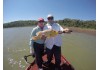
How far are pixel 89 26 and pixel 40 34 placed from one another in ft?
3.97

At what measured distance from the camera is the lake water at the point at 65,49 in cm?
423

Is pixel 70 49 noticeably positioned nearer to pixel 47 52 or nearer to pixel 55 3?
pixel 55 3

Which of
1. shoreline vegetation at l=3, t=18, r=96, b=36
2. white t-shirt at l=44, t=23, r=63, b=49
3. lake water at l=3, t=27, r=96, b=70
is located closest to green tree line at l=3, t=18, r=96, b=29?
shoreline vegetation at l=3, t=18, r=96, b=36

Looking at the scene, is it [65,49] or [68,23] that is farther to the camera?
[65,49]

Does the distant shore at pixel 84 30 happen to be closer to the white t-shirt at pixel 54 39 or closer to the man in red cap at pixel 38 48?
the white t-shirt at pixel 54 39

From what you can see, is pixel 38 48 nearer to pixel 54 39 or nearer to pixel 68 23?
pixel 54 39

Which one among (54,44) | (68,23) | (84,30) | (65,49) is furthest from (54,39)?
(65,49)

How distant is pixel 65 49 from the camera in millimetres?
5363

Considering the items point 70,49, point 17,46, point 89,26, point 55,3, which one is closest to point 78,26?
point 89,26

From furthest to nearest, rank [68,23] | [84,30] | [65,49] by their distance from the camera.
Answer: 1. [65,49]
2. [84,30]
3. [68,23]

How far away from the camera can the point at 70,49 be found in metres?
5.35

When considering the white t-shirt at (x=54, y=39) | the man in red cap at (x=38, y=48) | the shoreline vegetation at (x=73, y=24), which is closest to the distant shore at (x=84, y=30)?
the shoreline vegetation at (x=73, y=24)

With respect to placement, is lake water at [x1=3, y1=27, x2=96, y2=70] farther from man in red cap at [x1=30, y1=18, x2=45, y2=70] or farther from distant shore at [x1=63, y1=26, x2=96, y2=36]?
man in red cap at [x1=30, y1=18, x2=45, y2=70]

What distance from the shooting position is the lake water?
13.9 ft
